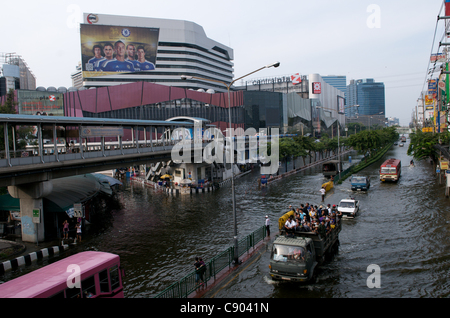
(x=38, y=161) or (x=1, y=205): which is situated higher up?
(x=38, y=161)

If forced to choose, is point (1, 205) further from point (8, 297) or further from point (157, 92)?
point (157, 92)

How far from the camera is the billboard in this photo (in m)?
97.8

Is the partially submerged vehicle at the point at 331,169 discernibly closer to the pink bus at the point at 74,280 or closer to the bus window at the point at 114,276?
the pink bus at the point at 74,280

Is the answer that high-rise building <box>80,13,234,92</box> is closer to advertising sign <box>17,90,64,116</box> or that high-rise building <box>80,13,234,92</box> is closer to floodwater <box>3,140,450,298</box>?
advertising sign <box>17,90,64,116</box>

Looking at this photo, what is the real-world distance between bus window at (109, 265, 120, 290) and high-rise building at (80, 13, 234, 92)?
99.7 meters

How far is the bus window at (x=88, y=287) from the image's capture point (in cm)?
964

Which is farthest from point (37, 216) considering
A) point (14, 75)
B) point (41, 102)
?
point (14, 75)

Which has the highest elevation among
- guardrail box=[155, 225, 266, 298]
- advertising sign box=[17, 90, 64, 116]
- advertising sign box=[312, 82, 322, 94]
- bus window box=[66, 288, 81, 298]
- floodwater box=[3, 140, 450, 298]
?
advertising sign box=[312, 82, 322, 94]

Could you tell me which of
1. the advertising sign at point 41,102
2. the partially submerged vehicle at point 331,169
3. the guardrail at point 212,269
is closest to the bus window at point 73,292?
the guardrail at point 212,269

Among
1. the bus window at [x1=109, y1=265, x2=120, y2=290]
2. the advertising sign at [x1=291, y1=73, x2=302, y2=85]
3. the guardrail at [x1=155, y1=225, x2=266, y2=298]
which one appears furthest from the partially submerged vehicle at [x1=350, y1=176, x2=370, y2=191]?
the advertising sign at [x1=291, y1=73, x2=302, y2=85]

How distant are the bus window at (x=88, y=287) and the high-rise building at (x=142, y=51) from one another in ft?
330

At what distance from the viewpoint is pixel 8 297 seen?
8062 mm
